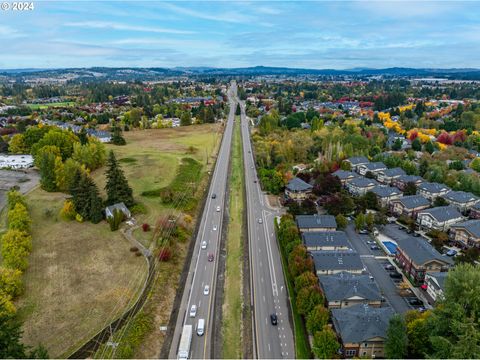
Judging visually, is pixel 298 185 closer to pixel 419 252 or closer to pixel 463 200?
pixel 419 252

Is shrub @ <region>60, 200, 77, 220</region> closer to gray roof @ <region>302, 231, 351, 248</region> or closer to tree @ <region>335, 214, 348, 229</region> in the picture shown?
gray roof @ <region>302, 231, 351, 248</region>

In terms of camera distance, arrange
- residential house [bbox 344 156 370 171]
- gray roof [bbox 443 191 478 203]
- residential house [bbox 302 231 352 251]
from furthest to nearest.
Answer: residential house [bbox 344 156 370 171], gray roof [bbox 443 191 478 203], residential house [bbox 302 231 352 251]

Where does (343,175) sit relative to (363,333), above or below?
above

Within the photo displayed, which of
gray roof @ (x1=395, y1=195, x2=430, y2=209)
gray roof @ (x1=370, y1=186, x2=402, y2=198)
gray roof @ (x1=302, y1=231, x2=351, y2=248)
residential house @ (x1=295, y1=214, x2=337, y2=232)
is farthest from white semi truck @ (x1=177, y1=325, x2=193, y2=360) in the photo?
gray roof @ (x1=370, y1=186, x2=402, y2=198)

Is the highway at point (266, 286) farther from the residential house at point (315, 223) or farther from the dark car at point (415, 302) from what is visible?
the dark car at point (415, 302)

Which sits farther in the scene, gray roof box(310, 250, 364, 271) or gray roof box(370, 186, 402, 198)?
gray roof box(370, 186, 402, 198)

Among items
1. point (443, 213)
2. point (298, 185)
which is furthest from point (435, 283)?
point (298, 185)
